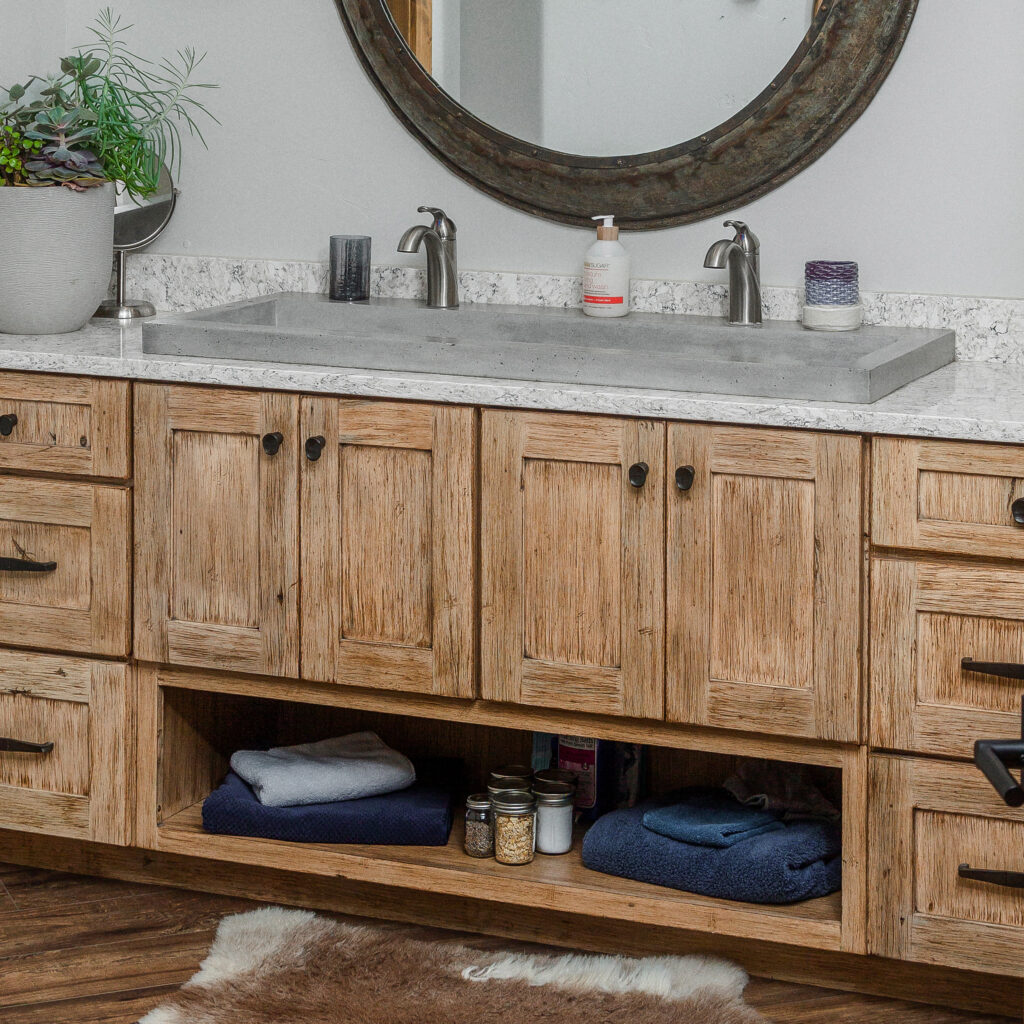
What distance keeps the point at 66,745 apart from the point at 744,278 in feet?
4.41

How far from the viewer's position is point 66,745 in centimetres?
242

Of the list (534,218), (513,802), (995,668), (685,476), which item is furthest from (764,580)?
(534,218)

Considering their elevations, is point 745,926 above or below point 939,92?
below

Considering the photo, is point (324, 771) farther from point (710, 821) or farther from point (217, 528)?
point (710, 821)

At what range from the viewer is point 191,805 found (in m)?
2.52

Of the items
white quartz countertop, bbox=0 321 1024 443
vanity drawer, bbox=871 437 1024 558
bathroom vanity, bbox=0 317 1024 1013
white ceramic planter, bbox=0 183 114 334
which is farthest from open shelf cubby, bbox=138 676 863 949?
white ceramic planter, bbox=0 183 114 334

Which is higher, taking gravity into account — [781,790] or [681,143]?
[681,143]

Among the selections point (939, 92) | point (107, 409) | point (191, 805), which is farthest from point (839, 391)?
point (191, 805)

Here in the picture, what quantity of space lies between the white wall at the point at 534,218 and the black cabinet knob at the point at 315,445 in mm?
619

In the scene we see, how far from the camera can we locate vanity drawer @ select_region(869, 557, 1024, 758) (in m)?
1.94

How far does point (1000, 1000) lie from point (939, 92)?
1.39 metres

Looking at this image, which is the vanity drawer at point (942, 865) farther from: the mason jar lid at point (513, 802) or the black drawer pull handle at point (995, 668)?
the mason jar lid at point (513, 802)

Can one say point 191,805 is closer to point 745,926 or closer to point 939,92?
point 745,926

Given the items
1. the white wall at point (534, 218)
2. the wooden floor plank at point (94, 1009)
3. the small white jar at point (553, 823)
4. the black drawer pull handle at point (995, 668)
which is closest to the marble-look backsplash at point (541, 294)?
the white wall at point (534, 218)
